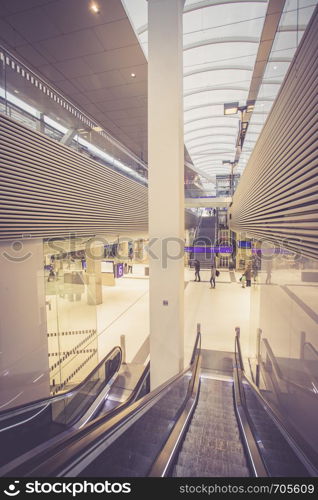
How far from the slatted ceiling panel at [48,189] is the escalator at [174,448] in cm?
255

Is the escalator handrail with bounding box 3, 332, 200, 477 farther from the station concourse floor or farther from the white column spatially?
the station concourse floor

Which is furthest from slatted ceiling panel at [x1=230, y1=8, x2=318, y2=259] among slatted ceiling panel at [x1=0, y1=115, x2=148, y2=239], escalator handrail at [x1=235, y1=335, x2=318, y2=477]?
slatted ceiling panel at [x1=0, y1=115, x2=148, y2=239]

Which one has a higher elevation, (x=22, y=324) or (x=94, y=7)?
(x=94, y=7)

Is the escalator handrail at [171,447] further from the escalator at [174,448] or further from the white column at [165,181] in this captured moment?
the white column at [165,181]

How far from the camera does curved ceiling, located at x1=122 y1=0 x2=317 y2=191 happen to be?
3.15 metres

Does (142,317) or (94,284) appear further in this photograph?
Answer: (94,284)

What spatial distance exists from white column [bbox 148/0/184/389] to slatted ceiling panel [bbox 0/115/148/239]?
1554mm

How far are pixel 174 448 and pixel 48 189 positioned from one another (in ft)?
12.5

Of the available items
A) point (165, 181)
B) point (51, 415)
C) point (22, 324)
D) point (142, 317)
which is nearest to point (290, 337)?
point (142, 317)

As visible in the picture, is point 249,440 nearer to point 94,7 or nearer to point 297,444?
point 297,444

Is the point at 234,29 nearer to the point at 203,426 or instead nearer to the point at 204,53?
the point at 204,53

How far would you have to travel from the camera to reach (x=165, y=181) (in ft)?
13.8

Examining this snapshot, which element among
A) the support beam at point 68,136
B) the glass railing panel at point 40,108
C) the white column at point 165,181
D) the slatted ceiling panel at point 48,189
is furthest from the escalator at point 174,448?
the support beam at point 68,136

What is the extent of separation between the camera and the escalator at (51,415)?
2.46m
